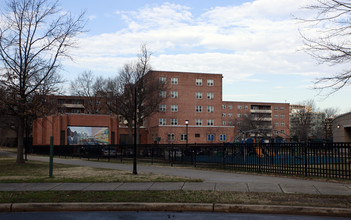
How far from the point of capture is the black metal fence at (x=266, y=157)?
48.9 feet

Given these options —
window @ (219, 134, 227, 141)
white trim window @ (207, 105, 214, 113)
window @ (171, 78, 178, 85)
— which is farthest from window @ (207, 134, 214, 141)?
window @ (171, 78, 178, 85)

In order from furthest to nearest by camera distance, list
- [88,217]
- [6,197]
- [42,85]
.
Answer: [42,85] → [6,197] → [88,217]

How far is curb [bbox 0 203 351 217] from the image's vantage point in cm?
907

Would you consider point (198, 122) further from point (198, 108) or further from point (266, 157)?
point (266, 157)

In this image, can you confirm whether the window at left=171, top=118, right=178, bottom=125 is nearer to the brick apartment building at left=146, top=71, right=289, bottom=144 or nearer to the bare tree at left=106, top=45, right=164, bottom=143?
the brick apartment building at left=146, top=71, right=289, bottom=144

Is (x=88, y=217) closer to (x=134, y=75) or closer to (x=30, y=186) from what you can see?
(x=30, y=186)

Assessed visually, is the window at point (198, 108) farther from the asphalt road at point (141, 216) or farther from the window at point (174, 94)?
the asphalt road at point (141, 216)

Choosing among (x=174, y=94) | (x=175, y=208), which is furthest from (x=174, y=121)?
(x=175, y=208)

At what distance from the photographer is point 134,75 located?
54625 mm

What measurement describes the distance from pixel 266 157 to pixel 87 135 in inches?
1827

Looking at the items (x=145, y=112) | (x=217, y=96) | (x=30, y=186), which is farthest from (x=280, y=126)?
(x=30, y=186)

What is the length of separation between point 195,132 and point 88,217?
62516mm

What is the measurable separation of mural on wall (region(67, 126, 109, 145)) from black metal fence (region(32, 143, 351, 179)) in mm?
33475

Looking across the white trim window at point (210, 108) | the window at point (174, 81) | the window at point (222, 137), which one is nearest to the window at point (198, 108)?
the white trim window at point (210, 108)
